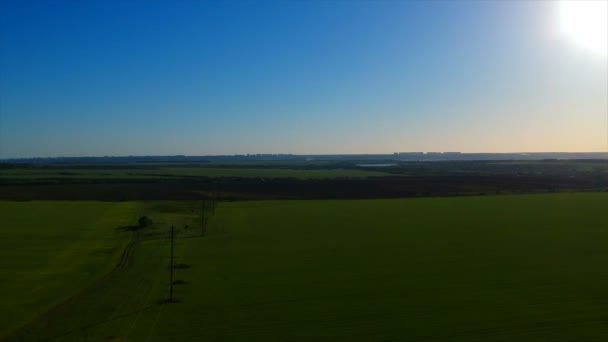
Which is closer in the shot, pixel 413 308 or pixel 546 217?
pixel 413 308

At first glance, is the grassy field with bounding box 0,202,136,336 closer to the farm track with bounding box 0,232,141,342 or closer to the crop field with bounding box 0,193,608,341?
the crop field with bounding box 0,193,608,341

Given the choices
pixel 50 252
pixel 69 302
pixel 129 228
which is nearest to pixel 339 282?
pixel 69 302

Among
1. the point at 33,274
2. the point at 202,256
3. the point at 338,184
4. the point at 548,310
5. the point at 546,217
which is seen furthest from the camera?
the point at 338,184

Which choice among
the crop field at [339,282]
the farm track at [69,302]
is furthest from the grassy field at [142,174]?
the farm track at [69,302]

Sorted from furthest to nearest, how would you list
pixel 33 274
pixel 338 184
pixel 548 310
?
pixel 338 184, pixel 33 274, pixel 548 310

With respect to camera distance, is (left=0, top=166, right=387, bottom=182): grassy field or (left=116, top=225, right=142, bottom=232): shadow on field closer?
(left=116, top=225, right=142, bottom=232): shadow on field

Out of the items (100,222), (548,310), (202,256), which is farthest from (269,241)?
(548,310)

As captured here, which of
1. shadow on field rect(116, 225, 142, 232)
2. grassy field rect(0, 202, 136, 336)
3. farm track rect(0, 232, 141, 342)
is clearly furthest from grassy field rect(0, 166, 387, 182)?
farm track rect(0, 232, 141, 342)

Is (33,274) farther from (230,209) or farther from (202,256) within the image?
(230,209)
